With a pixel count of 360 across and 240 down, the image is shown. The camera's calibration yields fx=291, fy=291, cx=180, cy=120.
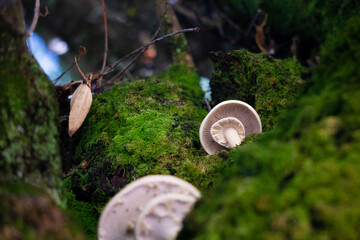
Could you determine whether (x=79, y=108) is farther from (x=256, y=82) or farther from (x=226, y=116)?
(x=256, y=82)

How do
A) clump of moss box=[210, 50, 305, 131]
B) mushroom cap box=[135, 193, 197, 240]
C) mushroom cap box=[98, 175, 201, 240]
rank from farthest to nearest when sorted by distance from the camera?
clump of moss box=[210, 50, 305, 131] < mushroom cap box=[98, 175, 201, 240] < mushroom cap box=[135, 193, 197, 240]

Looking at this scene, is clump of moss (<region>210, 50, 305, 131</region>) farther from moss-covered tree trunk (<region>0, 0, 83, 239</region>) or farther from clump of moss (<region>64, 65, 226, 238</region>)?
moss-covered tree trunk (<region>0, 0, 83, 239</region>)

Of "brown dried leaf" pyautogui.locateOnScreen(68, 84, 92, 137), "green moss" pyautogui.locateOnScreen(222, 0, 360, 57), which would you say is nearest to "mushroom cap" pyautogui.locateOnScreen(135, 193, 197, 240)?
"brown dried leaf" pyautogui.locateOnScreen(68, 84, 92, 137)

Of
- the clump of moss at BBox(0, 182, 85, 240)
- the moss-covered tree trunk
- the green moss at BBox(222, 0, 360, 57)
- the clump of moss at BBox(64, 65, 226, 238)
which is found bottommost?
the green moss at BBox(222, 0, 360, 57)

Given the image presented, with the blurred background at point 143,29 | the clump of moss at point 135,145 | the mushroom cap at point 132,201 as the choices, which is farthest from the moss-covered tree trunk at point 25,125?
the blurred background at point 143,29

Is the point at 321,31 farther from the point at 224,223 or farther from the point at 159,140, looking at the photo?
the point at 224,223

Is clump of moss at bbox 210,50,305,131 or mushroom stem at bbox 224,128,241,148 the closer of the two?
mushroom stem at bbox 224,128,241,148
